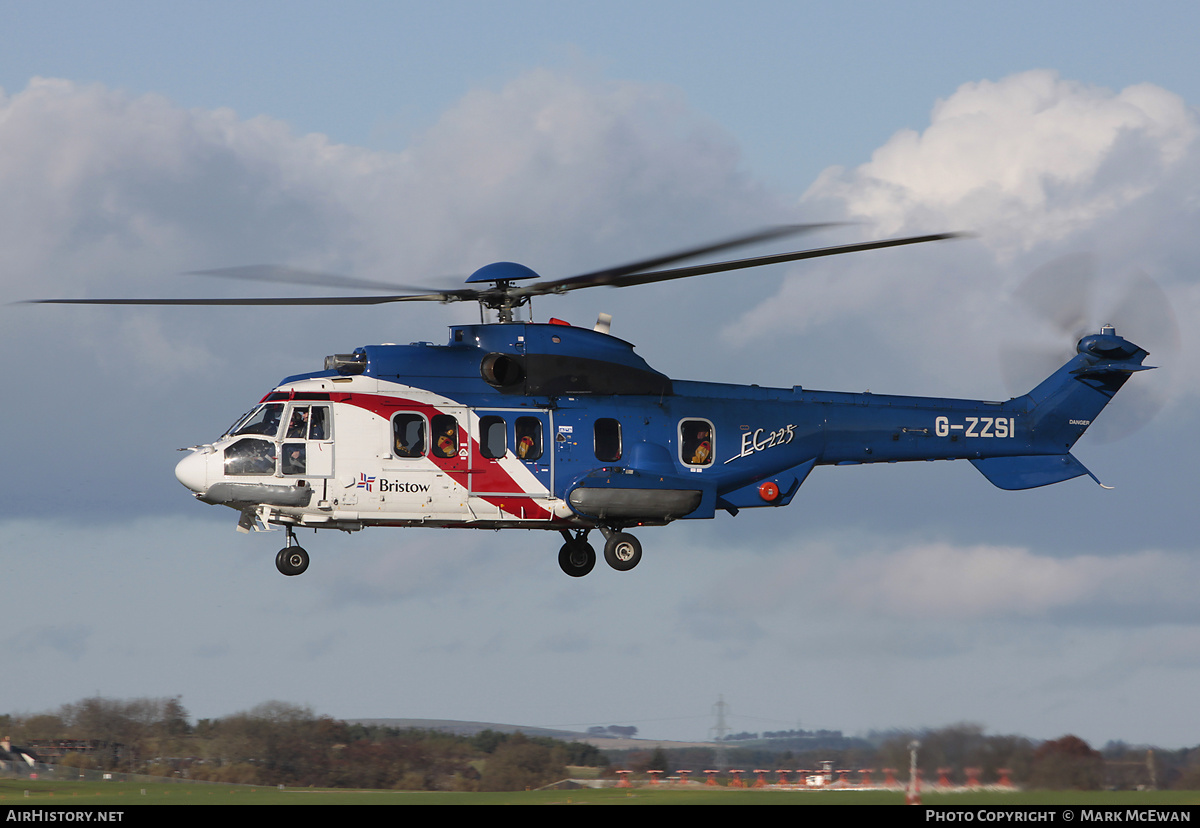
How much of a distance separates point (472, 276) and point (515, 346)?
60.7 inches

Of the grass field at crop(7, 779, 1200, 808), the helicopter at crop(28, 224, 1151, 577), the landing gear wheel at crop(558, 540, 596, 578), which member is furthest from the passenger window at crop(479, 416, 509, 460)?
the grass field at crop(7, 779, 1200, 808)

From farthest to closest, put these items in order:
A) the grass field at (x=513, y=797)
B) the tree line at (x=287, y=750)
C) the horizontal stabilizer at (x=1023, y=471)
Result: the horizontal stabilizer at (x=1023, y=471) → the tree line at (x=287, y=750) → the grass field at (x=513, y=797)

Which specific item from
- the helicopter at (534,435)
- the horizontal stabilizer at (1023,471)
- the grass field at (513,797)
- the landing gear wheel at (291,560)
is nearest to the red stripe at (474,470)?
the helicopter at (534,435)

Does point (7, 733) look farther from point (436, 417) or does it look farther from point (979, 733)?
point (979, 733)

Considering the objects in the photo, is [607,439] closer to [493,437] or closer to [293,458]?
[493,437]

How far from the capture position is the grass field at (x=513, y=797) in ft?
64.6

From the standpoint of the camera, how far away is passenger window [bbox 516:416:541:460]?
24.7m

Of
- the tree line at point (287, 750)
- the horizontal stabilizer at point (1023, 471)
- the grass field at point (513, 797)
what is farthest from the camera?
the horizontal stabilizer at point (1023, 471)

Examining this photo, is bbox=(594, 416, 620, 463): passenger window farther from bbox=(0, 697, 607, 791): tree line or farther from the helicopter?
bbox=(0, 697, 607, 791): tree line

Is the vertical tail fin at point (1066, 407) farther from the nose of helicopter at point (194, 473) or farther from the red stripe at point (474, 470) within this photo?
the nose of helicopter at point (194, 473)

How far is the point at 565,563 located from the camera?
26766 millimetres

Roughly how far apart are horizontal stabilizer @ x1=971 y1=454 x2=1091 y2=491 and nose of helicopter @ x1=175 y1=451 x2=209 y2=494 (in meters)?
14.4
